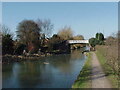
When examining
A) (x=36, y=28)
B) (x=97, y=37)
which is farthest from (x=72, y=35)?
(x=36, y=28)

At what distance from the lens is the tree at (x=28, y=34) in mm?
37500

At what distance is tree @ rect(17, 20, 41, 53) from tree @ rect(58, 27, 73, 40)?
23.7m

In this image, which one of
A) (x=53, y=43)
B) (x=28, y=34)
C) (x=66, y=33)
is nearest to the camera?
(x=28, y=34)

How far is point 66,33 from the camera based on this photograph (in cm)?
6328

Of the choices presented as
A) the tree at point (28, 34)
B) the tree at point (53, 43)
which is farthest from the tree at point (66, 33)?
the tree at point (28, 34)

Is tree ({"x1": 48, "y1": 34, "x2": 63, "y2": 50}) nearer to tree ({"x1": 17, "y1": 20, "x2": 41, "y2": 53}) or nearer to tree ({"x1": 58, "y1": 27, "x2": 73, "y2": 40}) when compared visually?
tree ({"x1": 17, "y1": 20, "x2": 41, "y2": 53})

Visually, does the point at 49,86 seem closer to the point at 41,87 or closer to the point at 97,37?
the point at 41,87

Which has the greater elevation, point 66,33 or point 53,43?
point 66,33

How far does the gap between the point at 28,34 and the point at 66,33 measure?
2683cm

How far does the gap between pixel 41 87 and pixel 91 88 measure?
10.6 feet

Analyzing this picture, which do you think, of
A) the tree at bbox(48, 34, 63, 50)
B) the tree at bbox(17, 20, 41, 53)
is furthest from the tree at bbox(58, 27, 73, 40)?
the tree at bbox(17, 20, 41, 53)

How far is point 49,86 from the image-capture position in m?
11.6

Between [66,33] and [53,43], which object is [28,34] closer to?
[53,43]

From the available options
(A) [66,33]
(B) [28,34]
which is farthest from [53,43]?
(A) [66,33]
